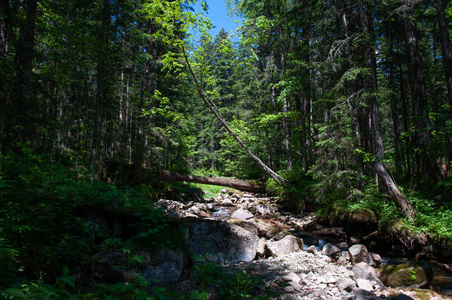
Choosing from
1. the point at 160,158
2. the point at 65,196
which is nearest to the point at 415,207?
the point at 65,196

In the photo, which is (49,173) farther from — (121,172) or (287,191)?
(287,191)

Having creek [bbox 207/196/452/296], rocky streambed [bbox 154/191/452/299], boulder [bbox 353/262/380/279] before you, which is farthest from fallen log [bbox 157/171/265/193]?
boulder [bbox 353/262/380/279]

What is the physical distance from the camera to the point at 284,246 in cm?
666

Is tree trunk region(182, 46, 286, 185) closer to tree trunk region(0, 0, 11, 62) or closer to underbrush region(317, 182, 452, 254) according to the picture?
underbrush region(317, 182, 452, 254)

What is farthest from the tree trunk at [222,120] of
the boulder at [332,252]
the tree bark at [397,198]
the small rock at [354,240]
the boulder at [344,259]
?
the boulder at [344,259]

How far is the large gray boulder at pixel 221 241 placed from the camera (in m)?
5.96

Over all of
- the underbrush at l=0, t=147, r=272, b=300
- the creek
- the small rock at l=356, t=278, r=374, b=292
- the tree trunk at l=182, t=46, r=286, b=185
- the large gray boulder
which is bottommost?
the creek

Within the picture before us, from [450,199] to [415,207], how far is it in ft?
4.00

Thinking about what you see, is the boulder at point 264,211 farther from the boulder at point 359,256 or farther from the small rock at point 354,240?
the boulder at point 359,256

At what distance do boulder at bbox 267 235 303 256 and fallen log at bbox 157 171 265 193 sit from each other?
23.1 feet

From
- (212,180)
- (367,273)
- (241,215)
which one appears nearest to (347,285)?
(367,273)

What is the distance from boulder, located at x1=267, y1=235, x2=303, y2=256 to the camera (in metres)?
6.51

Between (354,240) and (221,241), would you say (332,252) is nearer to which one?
(354,240)

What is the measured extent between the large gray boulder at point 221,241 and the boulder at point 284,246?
1.88ft
